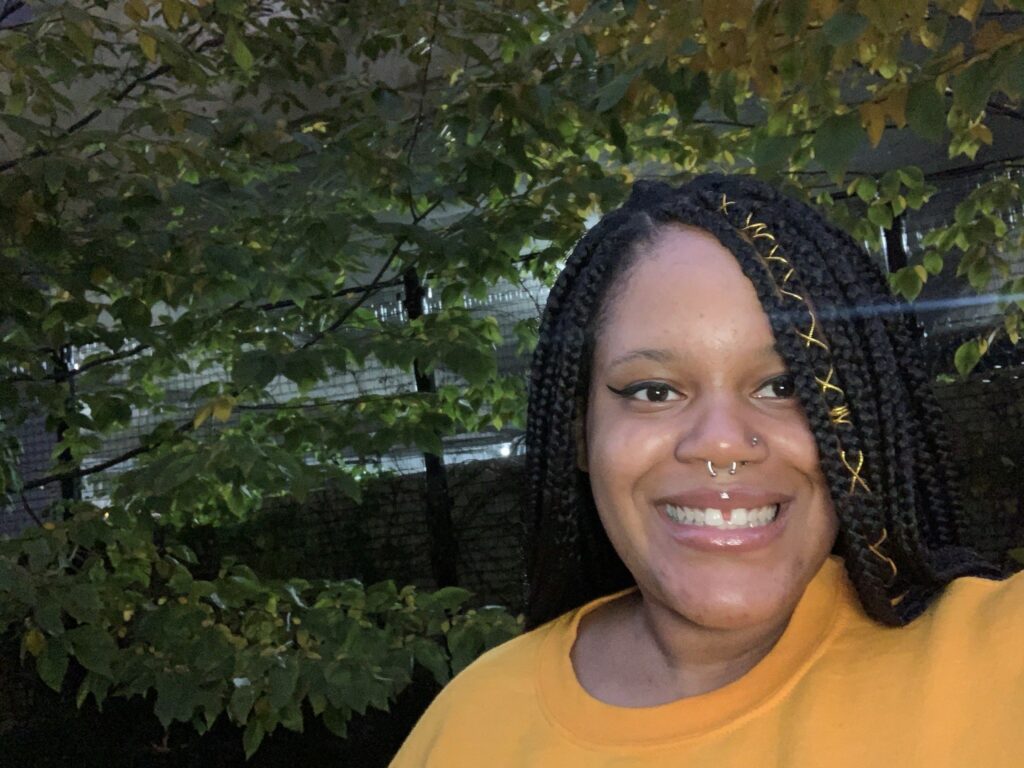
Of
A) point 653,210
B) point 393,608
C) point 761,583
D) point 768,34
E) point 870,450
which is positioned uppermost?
point 768,34

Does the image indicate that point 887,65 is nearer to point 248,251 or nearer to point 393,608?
point 248,251

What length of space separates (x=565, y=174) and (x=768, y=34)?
894 mm

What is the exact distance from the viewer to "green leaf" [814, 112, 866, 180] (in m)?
1.64

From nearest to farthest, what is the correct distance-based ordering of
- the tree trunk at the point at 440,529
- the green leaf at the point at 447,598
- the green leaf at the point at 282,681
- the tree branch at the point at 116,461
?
the green leaf at the point at 282,681
the green leaf at the point at 447,598
the tree branch at the point at 116,461
the tree trunk at the point at 440,529

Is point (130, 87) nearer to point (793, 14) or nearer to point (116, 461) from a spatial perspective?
point (116, 461)

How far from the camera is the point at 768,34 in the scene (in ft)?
6.22

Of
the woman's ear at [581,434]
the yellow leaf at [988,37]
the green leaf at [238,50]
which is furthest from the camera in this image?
the green leaf at [238,50]

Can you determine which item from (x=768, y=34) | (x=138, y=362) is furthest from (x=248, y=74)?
(x=768, y=34)

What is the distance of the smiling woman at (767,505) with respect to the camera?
93 cm

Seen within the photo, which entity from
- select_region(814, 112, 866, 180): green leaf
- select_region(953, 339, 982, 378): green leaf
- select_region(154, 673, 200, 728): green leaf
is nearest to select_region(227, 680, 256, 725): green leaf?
select_region(154, 673, 200, 728): green leaf

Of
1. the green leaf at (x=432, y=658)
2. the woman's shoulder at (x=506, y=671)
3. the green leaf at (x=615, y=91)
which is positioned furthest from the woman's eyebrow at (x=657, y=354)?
the green leaf at (x=432, y=658)

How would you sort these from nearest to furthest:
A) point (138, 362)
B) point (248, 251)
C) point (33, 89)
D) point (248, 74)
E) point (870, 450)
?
point (870, 450) < point (33, 89) < point (248, 251) < point (248, 74) < point (138, 362)

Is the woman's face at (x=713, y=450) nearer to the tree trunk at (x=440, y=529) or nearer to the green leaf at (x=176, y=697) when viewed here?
the green leaf at (x=176, y=697)

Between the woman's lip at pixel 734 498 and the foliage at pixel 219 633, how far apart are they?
1491mm
